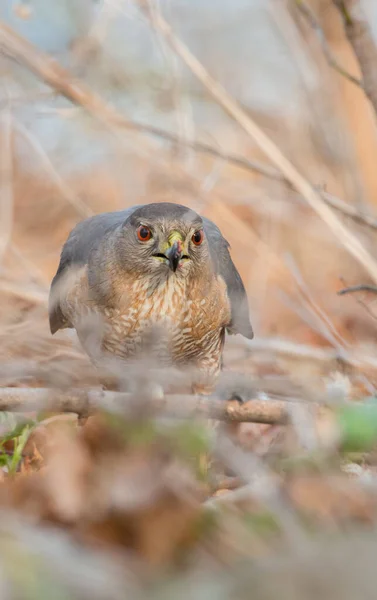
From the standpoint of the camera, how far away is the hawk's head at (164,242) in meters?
3.88

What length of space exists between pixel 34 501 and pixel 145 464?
1.17ft

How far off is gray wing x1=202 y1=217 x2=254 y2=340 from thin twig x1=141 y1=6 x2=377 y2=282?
0.71 meters

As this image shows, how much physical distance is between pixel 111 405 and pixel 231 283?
2.08 metres

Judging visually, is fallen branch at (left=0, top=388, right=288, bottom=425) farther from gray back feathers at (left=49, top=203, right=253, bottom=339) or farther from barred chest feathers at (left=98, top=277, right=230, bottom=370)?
gray back feathers at (left=49, top=203, right=253, bottom=339)

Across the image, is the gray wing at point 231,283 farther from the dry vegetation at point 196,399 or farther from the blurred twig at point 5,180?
the blurred twig at point 5,180

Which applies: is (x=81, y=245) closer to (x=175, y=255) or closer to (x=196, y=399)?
(x=175, y=255)

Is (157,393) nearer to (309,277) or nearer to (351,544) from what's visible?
(351,544)

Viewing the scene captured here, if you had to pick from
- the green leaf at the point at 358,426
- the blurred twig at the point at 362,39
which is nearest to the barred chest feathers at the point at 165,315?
the blurred twig at the point at 362,39

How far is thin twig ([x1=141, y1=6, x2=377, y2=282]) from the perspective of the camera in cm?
366

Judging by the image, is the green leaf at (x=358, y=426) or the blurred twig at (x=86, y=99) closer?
the green leaf at (x=358, y=426)

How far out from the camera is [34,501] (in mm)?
2303

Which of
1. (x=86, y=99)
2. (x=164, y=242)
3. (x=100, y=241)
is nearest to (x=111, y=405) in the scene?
(x=164, y=242)

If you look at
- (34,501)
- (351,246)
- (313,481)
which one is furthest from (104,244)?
(313,481)

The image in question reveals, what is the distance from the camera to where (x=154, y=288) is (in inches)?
158
